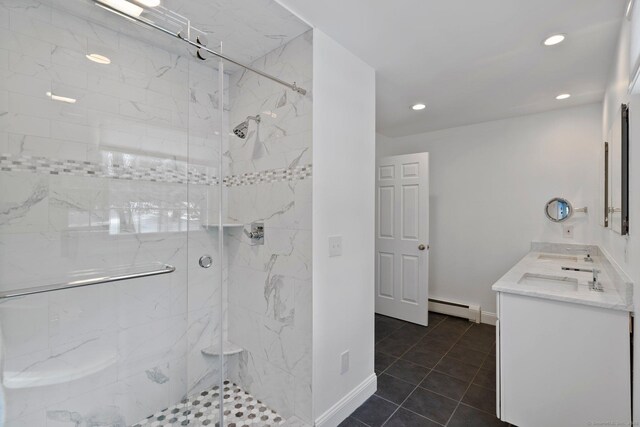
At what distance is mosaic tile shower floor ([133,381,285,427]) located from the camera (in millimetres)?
1717

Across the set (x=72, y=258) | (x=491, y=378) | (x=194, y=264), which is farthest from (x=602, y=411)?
(x=72, y=258)

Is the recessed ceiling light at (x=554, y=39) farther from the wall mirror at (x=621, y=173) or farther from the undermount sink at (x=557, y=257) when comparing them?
the undermount sink at (x=557, y=257)

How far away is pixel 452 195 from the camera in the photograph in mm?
3904

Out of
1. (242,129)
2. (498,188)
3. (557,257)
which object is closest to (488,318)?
(557,257)

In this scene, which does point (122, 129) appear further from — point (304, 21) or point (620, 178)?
point (620, 178)

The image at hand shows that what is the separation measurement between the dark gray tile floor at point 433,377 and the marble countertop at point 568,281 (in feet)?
2.92

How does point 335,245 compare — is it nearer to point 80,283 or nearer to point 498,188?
point 80,283

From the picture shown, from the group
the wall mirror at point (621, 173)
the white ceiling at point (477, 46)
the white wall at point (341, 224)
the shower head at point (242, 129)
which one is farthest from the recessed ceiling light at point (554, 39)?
the shower head at point (242, 129)

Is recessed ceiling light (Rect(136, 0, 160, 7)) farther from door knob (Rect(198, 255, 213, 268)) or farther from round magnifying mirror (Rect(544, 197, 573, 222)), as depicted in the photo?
round magnifying mirror (Rect(544, 197, 573, 222))

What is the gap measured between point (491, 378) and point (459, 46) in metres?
2.49

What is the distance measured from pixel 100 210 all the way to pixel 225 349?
126 cm

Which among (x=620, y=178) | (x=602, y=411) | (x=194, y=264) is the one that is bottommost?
(x=602, y=411)

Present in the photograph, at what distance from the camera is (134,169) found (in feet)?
5.45

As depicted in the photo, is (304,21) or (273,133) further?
(273,133)
